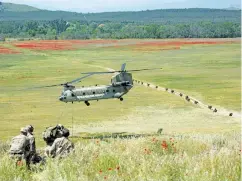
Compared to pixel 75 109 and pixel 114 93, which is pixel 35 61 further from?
pixel 114 93

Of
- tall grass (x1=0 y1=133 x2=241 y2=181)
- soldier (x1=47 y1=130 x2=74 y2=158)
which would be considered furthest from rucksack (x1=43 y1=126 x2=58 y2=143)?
tall grass (x1=0 y1=133 x2=241 y2=181)

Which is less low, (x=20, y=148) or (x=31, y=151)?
(x=20, y=148)

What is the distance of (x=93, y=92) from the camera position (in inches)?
1131

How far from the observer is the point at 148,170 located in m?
8.38

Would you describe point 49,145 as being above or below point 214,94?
above

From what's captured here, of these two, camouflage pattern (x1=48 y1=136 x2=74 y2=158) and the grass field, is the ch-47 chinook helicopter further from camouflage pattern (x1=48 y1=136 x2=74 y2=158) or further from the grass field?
camouflage pattern (x1=48 y1=136 x2=74 y2=158)

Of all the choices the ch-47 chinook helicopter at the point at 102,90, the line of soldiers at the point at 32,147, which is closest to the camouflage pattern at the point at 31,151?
the line of soldiers at the point at 32,147

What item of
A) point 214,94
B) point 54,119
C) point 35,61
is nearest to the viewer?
point 54,119

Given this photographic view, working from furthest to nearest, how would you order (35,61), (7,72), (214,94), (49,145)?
1. (35,61)
2. (7,72)
3. (214,94)
4. (49,145)

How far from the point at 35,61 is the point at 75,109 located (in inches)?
1724

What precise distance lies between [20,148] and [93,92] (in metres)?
18.2

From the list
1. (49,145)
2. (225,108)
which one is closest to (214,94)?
(225,108)

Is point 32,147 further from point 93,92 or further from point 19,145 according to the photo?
point 93,92

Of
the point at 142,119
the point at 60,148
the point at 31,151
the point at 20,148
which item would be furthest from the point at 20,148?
the point at 142,119
